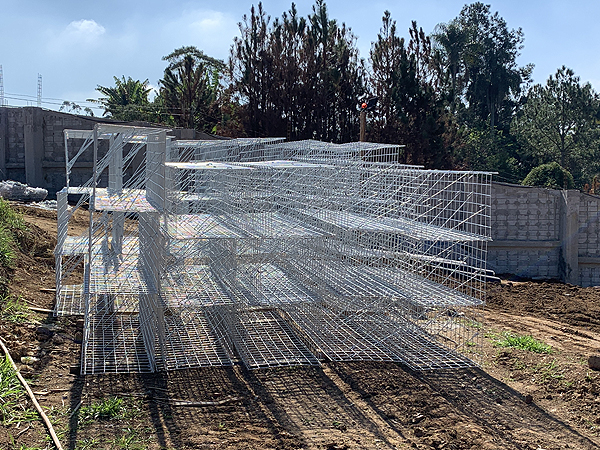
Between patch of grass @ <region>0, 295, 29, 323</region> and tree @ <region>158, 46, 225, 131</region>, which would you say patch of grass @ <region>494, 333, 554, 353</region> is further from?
tree @ <region>158, 46, 225, 131</region>

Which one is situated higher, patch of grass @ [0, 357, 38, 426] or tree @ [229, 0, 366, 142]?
tree @ [229, 0, 366, 142]

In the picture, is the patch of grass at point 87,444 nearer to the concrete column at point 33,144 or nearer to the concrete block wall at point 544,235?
the concrete block wall at point 544,235

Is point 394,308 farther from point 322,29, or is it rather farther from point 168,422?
point 322,29

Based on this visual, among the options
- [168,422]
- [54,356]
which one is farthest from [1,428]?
[54,356]

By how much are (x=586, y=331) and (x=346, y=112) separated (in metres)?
14.8

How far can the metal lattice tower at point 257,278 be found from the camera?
5.74 metres

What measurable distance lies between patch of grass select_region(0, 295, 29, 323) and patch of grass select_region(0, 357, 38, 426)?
60.9 inches

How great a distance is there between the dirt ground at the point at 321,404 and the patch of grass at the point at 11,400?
0.35 feet

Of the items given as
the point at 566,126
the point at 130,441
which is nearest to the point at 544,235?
the point at 130,441

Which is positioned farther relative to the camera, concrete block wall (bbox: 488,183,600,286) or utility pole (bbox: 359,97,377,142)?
concrete block wall (bbox: 488,183,600,286)

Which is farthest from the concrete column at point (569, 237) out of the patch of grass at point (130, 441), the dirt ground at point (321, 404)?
the patch of grass at point (130, 441)

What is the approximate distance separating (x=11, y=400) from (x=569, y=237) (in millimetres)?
10980

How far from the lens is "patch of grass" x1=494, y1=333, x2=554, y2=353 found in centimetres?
652

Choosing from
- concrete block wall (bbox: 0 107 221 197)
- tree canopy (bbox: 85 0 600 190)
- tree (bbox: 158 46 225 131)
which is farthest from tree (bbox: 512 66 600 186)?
concrete block wall (bbox: 0 107 221 197)
